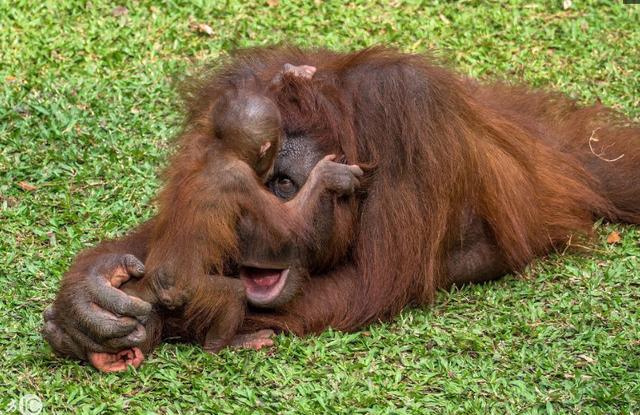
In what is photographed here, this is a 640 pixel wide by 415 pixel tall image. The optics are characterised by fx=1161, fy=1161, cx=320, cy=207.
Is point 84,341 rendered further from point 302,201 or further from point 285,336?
point 302,201

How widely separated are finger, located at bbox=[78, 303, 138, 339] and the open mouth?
0.51m

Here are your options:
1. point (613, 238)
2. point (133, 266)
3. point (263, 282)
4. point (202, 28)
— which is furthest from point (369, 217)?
point (202, 28)

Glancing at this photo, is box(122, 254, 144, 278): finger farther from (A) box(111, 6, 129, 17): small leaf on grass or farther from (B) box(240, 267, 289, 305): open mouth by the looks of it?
(A) box(111, 6, 129, 17): small leaf on grass

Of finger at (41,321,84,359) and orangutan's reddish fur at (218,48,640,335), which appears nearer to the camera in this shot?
finger at (41,321,84,359)

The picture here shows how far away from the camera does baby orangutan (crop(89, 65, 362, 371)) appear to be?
4.19 metres

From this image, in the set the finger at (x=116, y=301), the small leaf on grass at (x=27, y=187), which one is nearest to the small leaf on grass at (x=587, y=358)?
the finger at (x=116, y=301)

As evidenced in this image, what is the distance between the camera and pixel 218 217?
4.18 meters

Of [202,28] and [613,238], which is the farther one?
[202,28]

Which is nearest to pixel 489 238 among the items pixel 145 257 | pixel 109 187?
pixel 145 257

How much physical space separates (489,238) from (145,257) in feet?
4.69

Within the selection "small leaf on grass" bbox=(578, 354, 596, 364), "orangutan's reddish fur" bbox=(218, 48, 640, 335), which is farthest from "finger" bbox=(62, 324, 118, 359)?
"small leaf on grass" bbox=(578, 354, 596, 364)

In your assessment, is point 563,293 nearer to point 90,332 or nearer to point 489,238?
point 489,238

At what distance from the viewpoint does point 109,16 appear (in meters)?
7.05

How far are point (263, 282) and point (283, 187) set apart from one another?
0.38 meters
